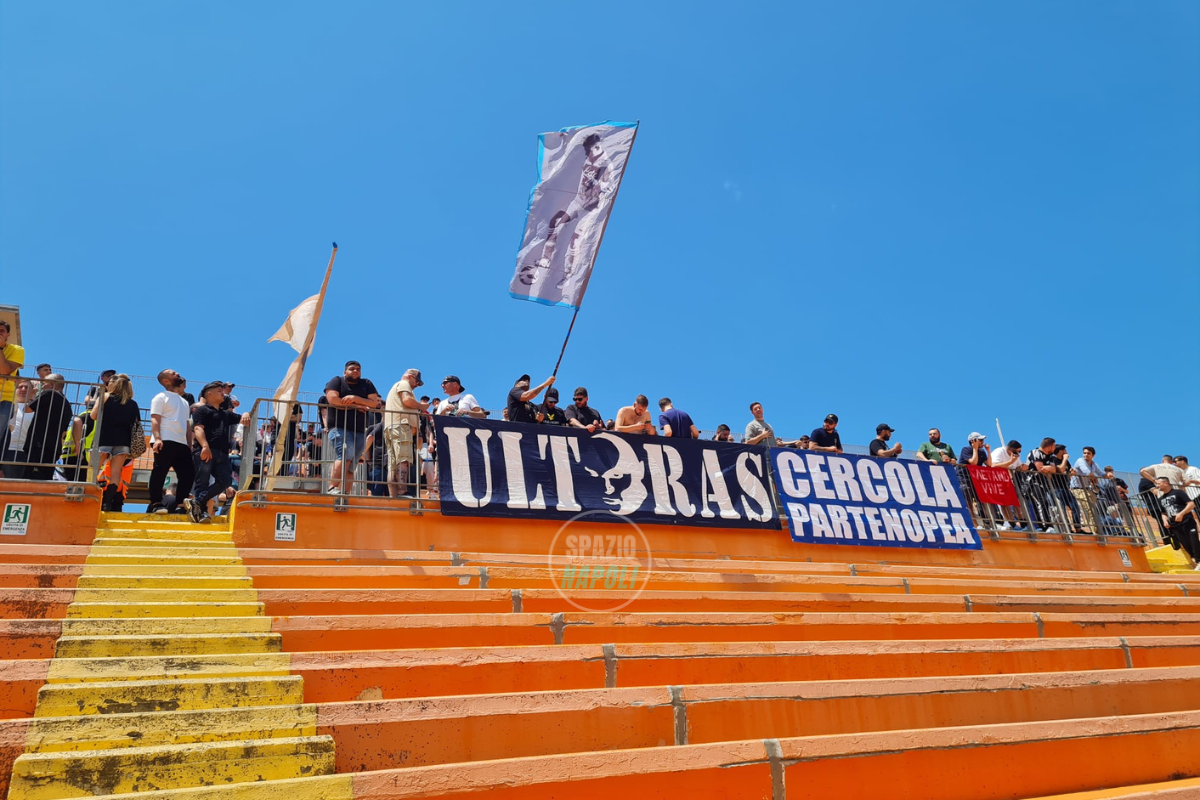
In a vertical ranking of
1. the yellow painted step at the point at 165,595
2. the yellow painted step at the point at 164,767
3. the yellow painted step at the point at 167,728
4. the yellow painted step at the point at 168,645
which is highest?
the yellow painted step at the point at 165,595

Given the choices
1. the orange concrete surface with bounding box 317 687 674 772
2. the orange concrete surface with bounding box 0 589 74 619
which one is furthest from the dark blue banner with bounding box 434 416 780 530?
the orange concrete surface with bounding box 317 687 674 772

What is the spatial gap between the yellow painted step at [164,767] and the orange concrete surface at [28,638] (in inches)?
45.8

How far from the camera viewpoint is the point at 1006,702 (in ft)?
16.9

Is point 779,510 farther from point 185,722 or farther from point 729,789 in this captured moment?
point 185,722

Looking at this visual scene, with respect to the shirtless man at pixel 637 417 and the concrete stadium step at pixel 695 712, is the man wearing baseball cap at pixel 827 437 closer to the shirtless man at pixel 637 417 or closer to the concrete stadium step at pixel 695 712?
the shirtless man at pixel 637 417

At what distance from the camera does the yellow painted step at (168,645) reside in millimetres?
4047

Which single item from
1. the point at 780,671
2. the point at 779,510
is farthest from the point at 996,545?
the point at 780,671

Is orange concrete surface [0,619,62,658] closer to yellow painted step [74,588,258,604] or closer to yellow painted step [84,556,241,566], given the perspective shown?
yellow painted step [74,588,258,604]

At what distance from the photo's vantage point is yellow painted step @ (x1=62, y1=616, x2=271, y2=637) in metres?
4.20

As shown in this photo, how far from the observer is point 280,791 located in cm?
303

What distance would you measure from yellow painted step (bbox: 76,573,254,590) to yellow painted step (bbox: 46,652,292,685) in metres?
1.14

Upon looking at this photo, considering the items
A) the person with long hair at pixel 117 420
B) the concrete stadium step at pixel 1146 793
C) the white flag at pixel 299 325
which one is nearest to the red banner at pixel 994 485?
the concrete stadium step at pixel 1146 793

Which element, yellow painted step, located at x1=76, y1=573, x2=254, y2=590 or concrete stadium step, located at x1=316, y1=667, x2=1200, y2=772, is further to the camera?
yellow painted step, located at x1=76, y1=573, x2=254, y2=590

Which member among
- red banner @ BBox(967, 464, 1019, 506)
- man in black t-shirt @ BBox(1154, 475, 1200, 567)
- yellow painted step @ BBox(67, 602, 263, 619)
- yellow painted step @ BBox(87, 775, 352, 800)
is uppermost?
red banner @ BBox(967, 464, 1019, 506)
